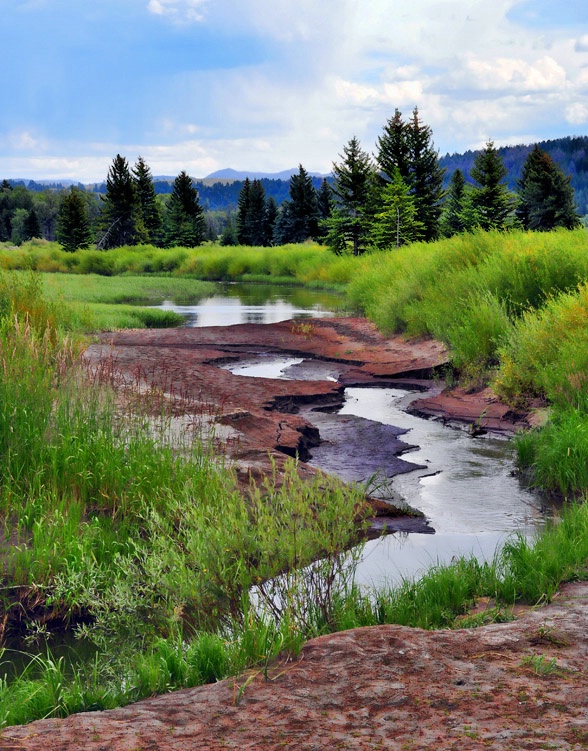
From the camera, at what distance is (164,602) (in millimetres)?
5266

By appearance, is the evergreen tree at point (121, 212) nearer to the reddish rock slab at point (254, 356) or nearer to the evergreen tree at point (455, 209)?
the evergreen tree at point (455, 209)

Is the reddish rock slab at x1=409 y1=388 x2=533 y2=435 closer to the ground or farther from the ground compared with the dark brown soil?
closer to the ground

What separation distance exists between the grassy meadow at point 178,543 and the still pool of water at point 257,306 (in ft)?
49.9

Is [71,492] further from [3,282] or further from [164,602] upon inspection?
[3,282]

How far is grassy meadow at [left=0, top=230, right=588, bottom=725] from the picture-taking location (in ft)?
14.1

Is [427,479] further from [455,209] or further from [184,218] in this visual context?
[184,218]

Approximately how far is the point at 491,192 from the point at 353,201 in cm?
868

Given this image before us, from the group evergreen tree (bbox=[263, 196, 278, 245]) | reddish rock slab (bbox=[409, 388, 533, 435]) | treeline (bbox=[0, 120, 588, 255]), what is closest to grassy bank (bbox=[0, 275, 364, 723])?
reddish rock slab (bbox=[409, 388, 533, 435])

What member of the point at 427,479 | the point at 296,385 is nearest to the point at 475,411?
the point at 296,385

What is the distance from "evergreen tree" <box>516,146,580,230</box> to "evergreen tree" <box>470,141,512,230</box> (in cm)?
119

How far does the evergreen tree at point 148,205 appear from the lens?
2803 inches

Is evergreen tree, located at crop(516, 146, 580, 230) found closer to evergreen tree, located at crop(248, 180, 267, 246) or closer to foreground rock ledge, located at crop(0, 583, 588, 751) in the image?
evergreen tree, located at crop(248, 180, 267, 246)

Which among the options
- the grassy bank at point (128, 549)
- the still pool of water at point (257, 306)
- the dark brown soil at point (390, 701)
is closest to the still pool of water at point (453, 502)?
the grassy bank at point (128, 549)

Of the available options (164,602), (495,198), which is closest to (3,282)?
(164,602)
